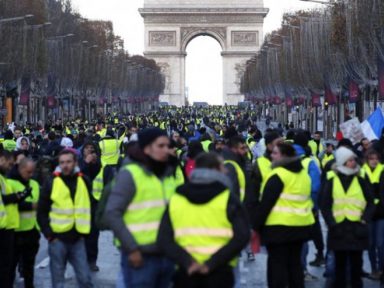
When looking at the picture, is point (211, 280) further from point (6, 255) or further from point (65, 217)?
point (6, 255)

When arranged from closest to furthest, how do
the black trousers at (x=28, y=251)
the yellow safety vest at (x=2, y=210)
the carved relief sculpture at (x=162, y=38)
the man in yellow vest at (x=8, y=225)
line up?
1. the yellow safety vest at (x=2, y=210)
2. the man in yellow vest at (x=8, y=225)
3. the black trousers at (x=28, y=251)
4. the carved relief sculpture at (x=162, y=38)

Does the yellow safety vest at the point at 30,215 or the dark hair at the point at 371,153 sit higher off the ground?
the dark hair at the point at 371,153

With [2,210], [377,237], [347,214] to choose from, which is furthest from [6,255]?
[377,237]

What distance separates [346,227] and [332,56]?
40040 millimetres

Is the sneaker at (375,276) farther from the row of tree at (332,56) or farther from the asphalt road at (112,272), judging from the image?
the row of tree at (332,56)

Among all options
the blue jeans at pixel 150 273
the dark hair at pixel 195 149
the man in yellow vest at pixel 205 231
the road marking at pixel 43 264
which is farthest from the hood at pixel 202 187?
the road marking at pixel 43 264

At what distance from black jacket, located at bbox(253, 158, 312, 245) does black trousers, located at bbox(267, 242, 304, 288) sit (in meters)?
0.10

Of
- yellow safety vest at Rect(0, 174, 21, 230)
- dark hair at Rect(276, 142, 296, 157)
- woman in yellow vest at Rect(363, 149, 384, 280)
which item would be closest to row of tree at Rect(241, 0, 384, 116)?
woman in yellow vest at Rect(363, 149, 384, 280)

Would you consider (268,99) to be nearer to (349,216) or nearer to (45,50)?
(45,50)

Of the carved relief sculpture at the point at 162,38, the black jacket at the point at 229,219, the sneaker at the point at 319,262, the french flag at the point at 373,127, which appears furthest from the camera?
the carved relief sculpture at the point at 162,38

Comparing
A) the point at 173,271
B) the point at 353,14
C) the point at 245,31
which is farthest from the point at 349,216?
the point at 245,31

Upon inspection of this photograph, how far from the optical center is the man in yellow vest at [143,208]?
8195mm

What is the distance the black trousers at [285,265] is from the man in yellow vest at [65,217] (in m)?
1.74

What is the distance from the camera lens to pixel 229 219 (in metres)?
7.69
